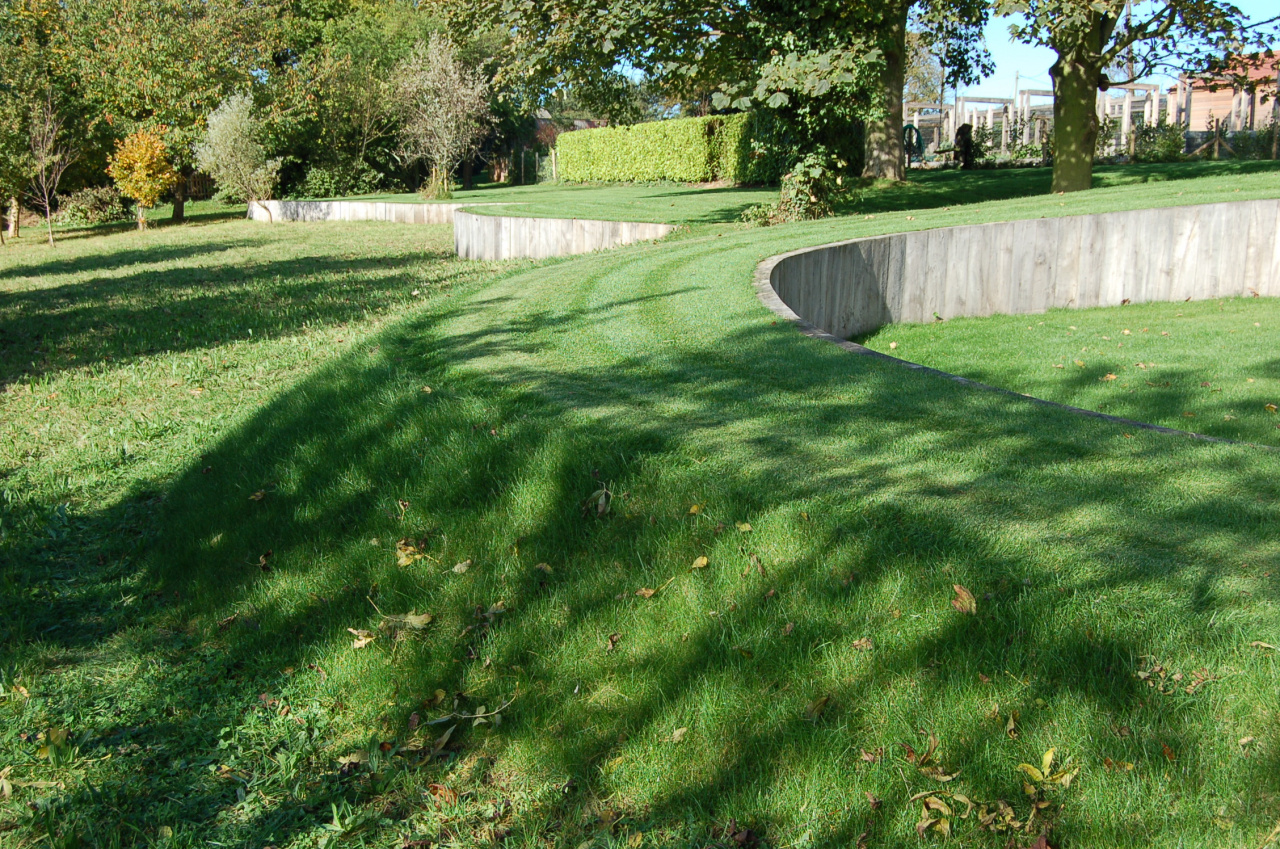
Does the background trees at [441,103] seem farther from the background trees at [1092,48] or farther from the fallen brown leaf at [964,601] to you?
the fallen brown leaf at [964,601]

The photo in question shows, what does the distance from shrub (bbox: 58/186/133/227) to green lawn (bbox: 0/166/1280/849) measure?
29655mm

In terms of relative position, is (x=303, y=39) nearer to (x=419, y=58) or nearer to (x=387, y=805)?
(x=419, y=58)

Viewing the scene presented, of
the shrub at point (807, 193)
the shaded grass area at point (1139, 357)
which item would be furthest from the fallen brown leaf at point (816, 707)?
the shrub at point (807, 193)

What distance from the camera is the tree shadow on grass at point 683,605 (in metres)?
2.79

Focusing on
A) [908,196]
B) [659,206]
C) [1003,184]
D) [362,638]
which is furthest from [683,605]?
[1003,184]

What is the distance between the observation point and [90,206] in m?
31.5

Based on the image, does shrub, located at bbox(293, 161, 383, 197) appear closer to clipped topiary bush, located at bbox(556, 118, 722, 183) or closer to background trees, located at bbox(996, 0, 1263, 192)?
clipped topiary bush, located at bbox(556, 118, 722, 183)

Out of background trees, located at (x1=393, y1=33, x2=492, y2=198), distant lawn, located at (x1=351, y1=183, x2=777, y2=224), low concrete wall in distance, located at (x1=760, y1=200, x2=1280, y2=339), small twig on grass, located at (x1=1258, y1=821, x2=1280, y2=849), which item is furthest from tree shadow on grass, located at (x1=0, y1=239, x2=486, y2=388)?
background trees, located at (x1=393, y1=33, x2=492, y2=198)

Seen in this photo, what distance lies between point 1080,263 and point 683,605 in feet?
32.1

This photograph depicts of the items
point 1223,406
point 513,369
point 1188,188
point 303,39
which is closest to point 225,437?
point 513,369

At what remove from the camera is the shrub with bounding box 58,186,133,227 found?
1232 inches

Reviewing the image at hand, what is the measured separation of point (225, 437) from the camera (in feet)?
20.2

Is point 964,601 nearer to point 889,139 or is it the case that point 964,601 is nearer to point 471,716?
point 471,716

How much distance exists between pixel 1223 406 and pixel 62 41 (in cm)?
3484
